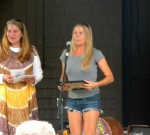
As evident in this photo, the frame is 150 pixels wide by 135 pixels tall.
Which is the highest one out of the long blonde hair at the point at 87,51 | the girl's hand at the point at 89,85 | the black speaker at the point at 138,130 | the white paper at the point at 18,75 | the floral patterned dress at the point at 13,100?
the long blonde hair at the point at 87,51

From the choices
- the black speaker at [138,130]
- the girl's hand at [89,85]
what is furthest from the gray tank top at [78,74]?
the black speaker at [138,130]

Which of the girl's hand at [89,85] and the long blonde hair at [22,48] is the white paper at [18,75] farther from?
the girl's hand at [89,85]

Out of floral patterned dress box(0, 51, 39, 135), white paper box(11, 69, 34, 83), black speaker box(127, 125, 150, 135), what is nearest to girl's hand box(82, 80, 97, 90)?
white paper box(11, 69, 34, 83)

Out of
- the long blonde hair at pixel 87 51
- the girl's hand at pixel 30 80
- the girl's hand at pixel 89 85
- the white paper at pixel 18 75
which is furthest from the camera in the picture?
the girl's hand at pixel 30 80

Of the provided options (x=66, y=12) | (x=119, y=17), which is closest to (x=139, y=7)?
(x=119, y=17)

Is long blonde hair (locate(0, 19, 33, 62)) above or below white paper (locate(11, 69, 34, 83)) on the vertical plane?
above

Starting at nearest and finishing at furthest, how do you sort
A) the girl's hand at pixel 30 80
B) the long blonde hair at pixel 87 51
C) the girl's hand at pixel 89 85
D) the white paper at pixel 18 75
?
the girl's hand at pixel 89 85 → the long blonde hair at pixel 87 51 → the white paper at pixel 18 75 → the girl's hand at pixel 30 80

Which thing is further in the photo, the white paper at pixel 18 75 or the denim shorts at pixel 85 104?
the white paper at pixel 18 75

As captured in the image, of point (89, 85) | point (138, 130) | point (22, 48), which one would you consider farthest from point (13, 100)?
point (138, 130)

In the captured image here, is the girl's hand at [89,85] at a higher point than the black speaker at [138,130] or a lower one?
higher

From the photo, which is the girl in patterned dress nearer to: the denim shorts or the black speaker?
the denim shorts

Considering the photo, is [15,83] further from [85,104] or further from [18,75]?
[85,104]

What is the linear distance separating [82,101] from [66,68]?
374mm

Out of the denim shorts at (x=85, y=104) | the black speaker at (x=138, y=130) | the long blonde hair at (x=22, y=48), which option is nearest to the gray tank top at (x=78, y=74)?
the denim shorts at (x=85, y=104)
